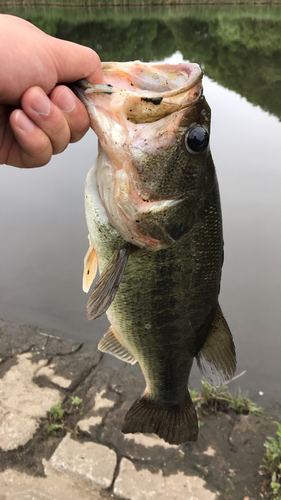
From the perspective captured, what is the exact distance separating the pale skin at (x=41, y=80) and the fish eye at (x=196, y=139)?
1.21 ft

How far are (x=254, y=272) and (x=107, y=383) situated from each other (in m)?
2.71

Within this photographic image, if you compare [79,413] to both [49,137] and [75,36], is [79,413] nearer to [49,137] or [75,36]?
[49,137]

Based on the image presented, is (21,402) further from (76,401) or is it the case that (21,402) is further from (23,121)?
(23,121)

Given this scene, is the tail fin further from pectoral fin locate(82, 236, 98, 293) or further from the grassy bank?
the grassy bank

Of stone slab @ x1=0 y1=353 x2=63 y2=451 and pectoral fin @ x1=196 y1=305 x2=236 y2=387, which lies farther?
stone slab @ x1=0 y1=353 x2=63 y2=451

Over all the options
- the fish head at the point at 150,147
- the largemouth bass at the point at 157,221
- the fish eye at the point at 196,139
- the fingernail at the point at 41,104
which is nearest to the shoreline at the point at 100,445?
the largemouth bass at the point at 157,221

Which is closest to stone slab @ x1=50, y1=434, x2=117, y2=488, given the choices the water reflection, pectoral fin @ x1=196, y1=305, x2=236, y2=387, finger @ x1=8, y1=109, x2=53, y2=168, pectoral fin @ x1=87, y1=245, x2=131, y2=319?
pectoral fin @ x1=196, y1=305, x2=236, y2=387

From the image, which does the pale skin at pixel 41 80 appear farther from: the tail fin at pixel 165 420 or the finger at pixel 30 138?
the tail fin at pixel 165 420

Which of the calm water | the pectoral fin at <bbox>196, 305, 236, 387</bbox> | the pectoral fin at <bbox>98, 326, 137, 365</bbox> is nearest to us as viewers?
the pectoral fin at <bbox>196, 305, 236, 387</bbox>

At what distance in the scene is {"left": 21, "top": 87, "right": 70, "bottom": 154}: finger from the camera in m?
1.25

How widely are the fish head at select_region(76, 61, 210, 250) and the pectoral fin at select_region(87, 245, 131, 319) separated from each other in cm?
10

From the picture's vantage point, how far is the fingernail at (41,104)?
1.25 meters

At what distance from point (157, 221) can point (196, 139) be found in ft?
1.08

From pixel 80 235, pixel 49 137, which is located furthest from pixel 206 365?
pixel 80 235
